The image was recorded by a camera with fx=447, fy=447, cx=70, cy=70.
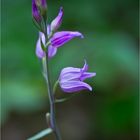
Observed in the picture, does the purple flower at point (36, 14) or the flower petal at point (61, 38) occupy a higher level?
the purple flower at point (36, 14)

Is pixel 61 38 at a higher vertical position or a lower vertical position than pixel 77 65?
higher

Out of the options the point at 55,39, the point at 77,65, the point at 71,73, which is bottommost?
the point at 77,65

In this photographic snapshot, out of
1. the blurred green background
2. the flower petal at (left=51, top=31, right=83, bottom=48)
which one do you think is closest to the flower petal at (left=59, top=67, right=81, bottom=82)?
the flower petal at (left=51, top=31, right=83, bottom=48)

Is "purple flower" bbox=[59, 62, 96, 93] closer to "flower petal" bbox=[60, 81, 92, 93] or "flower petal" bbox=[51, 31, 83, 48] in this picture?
"flower petal" bbox=[60, 81, 92, 93]

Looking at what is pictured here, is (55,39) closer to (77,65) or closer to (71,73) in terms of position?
(71,73)

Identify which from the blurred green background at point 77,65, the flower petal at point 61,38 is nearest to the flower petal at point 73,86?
the flower petal at point 61,38

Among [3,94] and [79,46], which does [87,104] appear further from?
[3,94]

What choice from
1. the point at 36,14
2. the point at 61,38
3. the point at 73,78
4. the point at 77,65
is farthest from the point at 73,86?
the point at 77,65

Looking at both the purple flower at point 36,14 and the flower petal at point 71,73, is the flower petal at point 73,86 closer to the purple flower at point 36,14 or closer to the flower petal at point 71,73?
the flower petal at point 71,73
